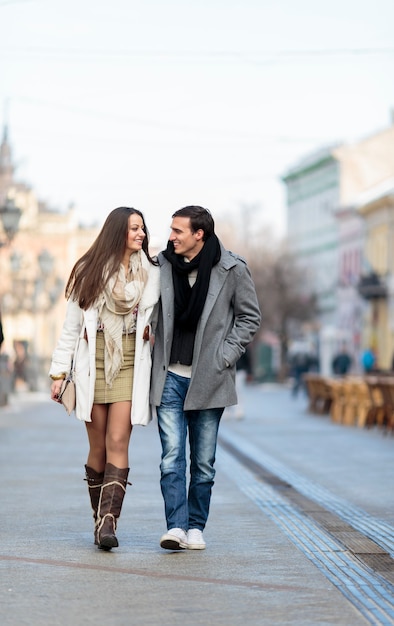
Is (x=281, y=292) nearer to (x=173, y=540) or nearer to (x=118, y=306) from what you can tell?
(x=118, y=306)

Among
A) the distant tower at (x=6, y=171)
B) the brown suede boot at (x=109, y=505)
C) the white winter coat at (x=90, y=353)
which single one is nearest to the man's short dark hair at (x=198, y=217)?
the white winter coat at (x=90, y=353)

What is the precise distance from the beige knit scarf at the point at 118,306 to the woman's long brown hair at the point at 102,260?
2.0 inches

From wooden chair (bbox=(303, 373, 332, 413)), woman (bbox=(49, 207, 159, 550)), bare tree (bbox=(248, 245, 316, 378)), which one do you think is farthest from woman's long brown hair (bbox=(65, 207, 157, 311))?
bare tree (bbox=(248, 245, 316, 378))

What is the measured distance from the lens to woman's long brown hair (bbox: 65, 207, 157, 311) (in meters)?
9.59

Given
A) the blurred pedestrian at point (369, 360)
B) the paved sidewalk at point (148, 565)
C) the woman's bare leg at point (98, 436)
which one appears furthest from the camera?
the blurred pedestrian at point (369, 360)

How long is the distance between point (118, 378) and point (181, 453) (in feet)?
1.75

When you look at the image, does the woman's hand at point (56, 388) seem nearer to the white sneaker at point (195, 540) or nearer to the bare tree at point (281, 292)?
the white sneaker at point (195, 540)

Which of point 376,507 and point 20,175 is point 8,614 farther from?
point 20,175

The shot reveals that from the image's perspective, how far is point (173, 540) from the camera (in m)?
9.47

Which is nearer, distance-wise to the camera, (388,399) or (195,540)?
(195,540)

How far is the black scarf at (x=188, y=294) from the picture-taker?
9.48 meters

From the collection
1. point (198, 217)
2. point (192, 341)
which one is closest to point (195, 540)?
point (192, 341)

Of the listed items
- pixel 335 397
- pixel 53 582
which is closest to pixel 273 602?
pixel 53 582

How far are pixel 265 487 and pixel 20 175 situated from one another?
141 ft
